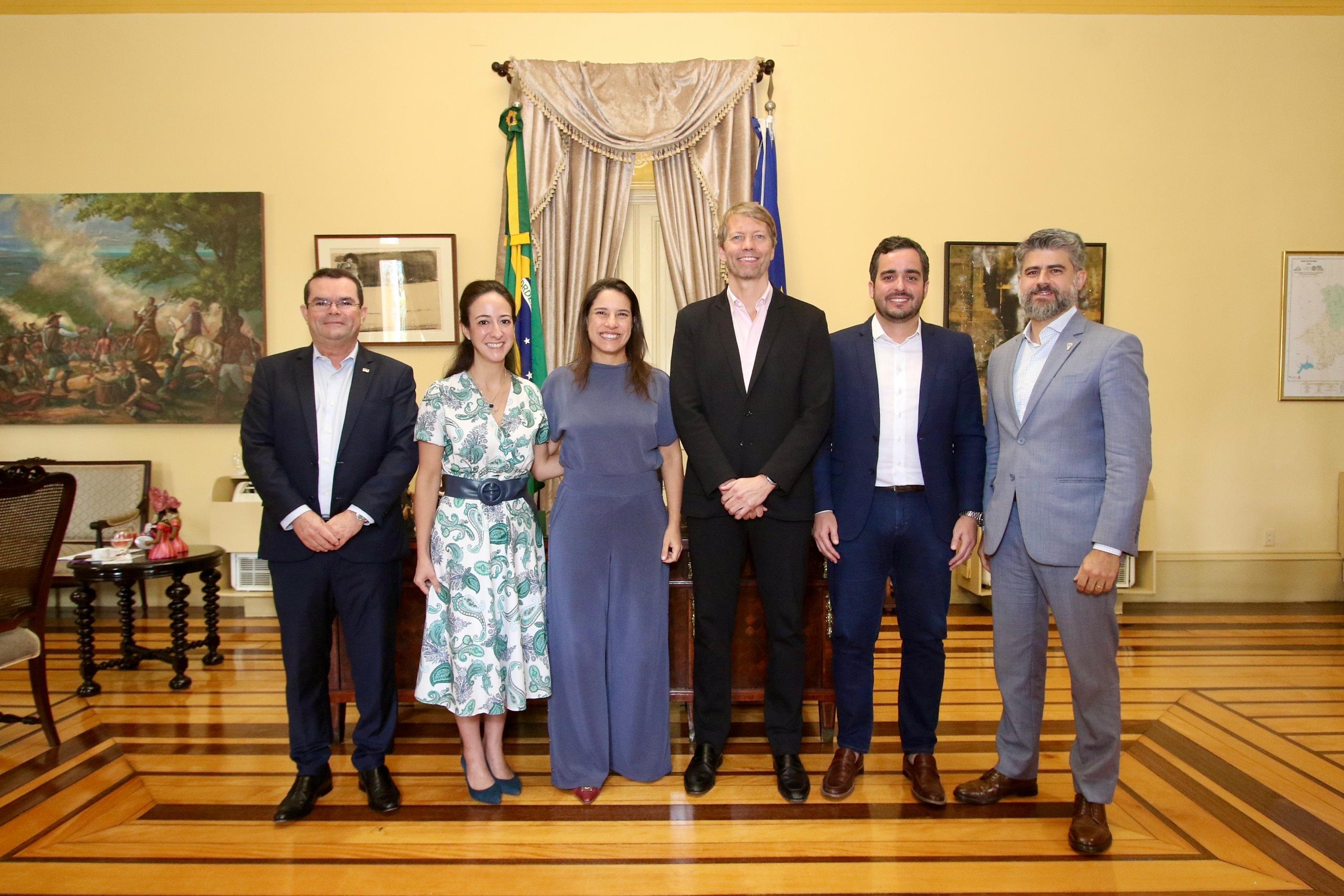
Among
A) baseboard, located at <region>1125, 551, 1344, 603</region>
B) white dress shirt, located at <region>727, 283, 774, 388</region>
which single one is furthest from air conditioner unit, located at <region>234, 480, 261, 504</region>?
baseboard, located at <region>1125, 551, 1344, 603</region>

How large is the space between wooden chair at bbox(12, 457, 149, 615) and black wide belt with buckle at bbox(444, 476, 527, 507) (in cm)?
353

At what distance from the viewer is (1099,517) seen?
219 centimetres

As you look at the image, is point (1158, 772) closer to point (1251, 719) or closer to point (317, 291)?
point (1251, 719)

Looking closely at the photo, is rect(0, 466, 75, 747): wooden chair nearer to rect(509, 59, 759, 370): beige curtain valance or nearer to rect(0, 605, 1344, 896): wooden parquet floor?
rect(0, 605, 1344, 896): wooden parquet floor

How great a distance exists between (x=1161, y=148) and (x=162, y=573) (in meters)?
6.32

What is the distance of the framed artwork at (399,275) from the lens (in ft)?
16.7

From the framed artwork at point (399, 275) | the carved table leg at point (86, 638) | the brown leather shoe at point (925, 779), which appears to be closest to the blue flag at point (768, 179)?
the framed artwork at point (399, 275)

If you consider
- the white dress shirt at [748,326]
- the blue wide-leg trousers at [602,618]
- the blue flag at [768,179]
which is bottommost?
the blue wide-leg trousers at [602,618]

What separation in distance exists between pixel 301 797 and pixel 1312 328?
635cm

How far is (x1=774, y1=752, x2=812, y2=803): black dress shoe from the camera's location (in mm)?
2559

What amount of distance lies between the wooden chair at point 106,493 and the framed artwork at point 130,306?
1.05 feet

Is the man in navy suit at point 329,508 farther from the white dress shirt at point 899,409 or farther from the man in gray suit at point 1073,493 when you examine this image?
the man in gray suit at point 1073,493

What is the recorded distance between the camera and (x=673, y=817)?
2482mm

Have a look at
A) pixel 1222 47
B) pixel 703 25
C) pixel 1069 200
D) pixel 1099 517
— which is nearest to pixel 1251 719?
pixel 1099 517
